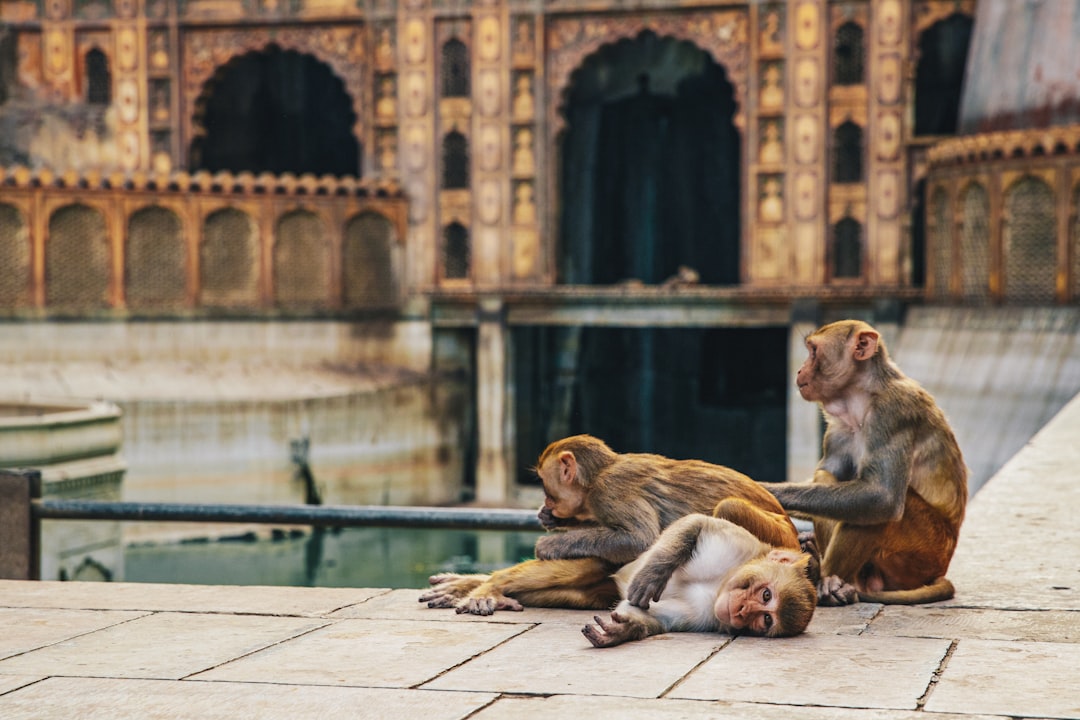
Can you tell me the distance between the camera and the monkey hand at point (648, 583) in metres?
4.88

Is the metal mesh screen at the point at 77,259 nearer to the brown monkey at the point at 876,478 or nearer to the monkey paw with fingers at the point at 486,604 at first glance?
the monkey paw with fingers at the point at 486,604

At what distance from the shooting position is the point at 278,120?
26.3 meters

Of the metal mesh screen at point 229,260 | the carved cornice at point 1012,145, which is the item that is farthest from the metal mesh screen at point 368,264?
the carved cornice at point 1012,145

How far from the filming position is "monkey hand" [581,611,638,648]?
4711mm

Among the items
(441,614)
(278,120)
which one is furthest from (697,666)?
(278,120)

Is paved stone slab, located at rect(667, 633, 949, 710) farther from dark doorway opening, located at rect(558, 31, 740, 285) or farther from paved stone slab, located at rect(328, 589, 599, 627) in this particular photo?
dark doorway opening, located at rect(558, 31, 740, 285)

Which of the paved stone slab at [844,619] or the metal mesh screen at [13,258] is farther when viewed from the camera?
the metal mesh screen at [13,258]

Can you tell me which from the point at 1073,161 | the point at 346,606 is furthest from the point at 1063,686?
the point at 1073,161

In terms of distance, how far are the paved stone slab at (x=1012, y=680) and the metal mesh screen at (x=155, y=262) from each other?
57.2 feet

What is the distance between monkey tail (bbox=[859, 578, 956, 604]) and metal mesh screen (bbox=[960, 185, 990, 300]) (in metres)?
13.4

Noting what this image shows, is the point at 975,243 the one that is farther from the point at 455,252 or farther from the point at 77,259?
the point at 77,259

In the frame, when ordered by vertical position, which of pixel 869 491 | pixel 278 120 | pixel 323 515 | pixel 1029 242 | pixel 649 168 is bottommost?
pixel 323 515

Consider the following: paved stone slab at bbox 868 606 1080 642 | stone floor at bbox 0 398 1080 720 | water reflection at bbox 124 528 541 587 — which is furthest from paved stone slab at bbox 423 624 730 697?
water reflection at bbox 124 528 541 587

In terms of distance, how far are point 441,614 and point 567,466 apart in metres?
0.68
